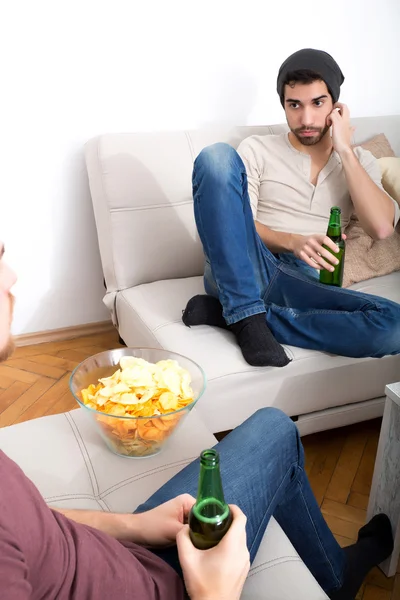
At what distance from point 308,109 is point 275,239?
46 cm

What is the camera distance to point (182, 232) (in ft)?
6.94

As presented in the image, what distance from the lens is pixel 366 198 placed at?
194 centimetres

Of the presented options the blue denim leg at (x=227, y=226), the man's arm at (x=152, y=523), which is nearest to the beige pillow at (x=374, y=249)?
the blue denim leg at (x=227, y=226)

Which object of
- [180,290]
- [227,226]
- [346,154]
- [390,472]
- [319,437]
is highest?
[346,154]

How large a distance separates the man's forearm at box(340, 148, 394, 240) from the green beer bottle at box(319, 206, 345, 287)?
0.11m

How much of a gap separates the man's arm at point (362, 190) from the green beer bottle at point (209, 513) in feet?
4.56

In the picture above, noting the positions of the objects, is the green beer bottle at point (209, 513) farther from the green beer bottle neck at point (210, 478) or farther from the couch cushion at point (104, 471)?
the couch cushion at point (104, 471)

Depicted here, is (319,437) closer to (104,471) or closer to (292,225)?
(292,225)

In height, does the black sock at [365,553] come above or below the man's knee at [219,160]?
below

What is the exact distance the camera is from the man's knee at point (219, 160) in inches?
66.2

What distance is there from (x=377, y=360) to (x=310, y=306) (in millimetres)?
262

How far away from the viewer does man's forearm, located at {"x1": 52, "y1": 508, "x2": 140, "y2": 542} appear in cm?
90

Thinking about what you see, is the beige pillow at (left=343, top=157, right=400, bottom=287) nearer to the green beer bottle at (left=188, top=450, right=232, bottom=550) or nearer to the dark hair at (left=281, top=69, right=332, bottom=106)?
the dark hair at (left=281, top=69, right=332, bottom=106)

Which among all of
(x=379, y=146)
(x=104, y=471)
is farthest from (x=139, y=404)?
(x=379, y=146)
